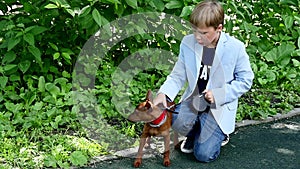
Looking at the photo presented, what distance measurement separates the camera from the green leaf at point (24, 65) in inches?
174

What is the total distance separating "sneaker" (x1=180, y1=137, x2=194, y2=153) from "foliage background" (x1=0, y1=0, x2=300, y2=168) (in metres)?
0.43

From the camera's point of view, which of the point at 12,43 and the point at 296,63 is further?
the point at 296,63

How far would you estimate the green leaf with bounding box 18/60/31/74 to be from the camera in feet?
14.5

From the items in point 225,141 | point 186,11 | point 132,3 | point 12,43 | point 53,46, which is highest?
point 132,3

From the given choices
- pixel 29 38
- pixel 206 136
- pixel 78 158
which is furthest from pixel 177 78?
pixel 29 38

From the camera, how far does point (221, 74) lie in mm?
3793

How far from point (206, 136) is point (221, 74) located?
0.46 m

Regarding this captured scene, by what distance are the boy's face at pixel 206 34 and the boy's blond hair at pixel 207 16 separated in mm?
29

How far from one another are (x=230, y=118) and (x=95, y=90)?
4.11 ft

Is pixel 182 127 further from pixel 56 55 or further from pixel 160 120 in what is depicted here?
pixel 56 55

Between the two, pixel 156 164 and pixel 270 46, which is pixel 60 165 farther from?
pixel 270 46

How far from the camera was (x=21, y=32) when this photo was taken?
13.6ft

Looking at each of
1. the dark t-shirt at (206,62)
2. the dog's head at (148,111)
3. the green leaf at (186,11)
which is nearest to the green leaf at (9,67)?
the dog's head at (148,111)

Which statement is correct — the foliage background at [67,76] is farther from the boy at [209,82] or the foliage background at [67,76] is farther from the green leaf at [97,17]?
the boy at [209,82]
